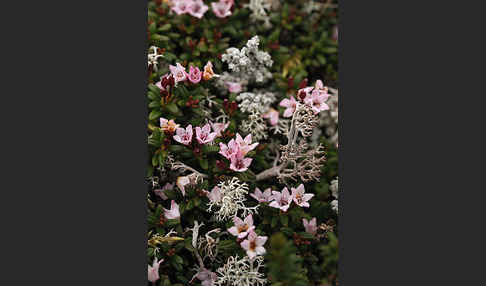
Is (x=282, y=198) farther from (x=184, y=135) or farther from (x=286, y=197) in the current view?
(x=184, y=135)

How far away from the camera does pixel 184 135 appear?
342cm

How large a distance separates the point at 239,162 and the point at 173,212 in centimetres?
53

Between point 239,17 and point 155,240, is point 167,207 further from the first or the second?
point 239,17

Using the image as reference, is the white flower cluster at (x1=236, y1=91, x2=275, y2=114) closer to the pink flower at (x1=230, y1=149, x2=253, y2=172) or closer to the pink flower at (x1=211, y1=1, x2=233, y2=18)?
the pink flower at (x1=230, y1=149, x2=253, y2=172)

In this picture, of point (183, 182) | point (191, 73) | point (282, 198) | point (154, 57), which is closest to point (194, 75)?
point (191, 73)

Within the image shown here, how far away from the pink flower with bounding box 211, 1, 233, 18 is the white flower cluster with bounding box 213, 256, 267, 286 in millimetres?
1916

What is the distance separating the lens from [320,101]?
137 inches

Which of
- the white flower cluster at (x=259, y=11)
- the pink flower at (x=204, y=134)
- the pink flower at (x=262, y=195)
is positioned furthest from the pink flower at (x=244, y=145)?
the white flower cluster at (x=259, y=11)

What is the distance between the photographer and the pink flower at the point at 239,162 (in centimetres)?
330

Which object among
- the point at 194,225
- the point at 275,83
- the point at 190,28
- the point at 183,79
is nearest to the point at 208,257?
the point at 194,225

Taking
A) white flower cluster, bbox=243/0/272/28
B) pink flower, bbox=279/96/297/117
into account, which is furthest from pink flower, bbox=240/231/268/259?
white flower cluster, bbox=243/0/272/28

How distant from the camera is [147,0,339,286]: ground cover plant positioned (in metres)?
3.26

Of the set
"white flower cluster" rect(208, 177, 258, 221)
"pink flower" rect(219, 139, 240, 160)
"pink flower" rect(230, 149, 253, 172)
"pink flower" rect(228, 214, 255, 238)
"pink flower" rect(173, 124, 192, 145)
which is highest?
"pink flower" rect(173, 124, 192, 145)

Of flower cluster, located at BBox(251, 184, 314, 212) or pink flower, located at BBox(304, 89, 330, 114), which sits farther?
pink flower, located at BBox(304, 89, 330, 114)
